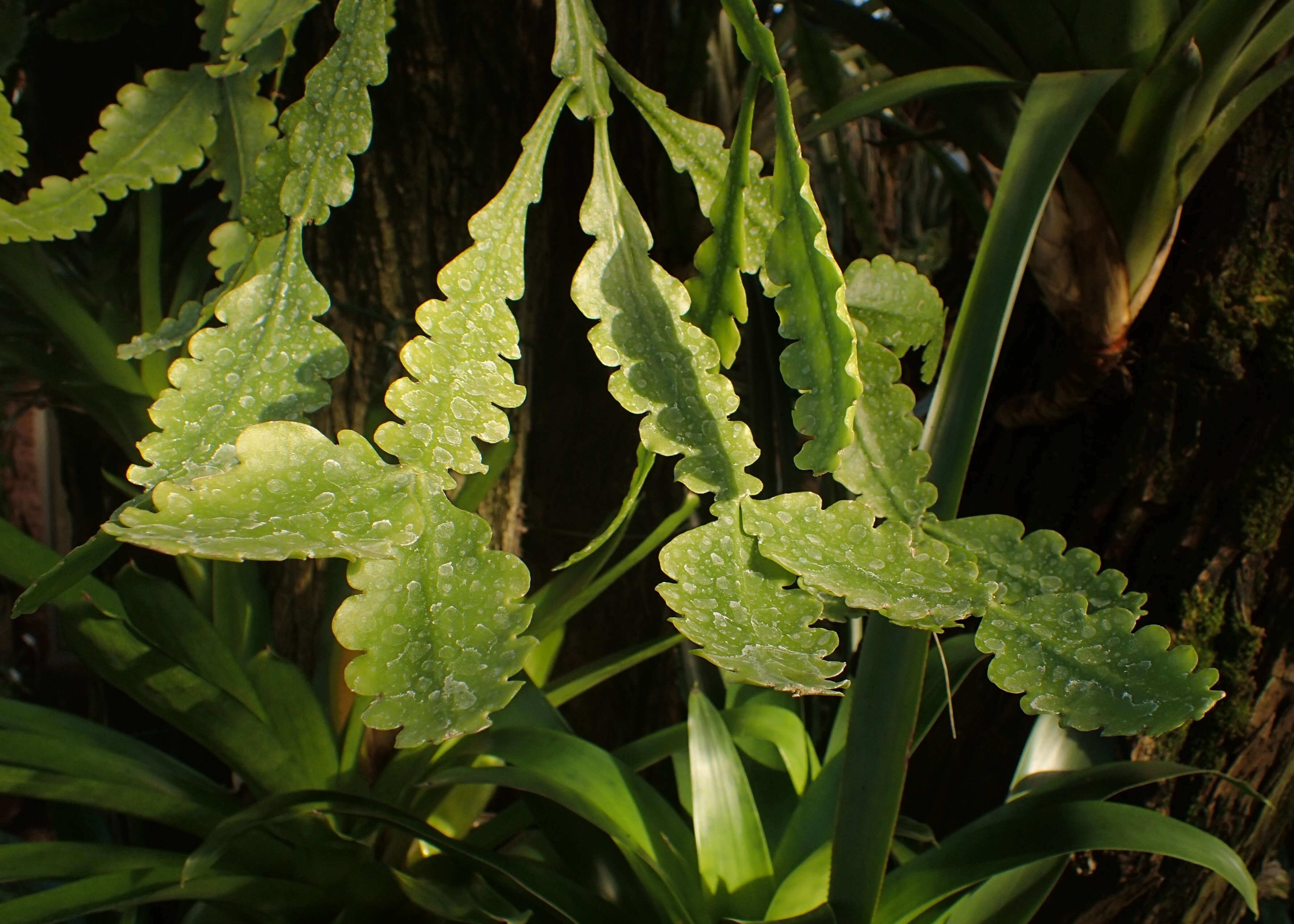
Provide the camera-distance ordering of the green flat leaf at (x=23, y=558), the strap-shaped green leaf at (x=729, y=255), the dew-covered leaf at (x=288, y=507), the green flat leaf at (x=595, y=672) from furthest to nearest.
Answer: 1. the green flat leaf at (x=595, y=672)
2. the green flat leaf at (x=23, y=558)
3. the strap-shaped green leaf at (x=729, y=255)
4. the dew-covered leaf at (x=288, y=507)

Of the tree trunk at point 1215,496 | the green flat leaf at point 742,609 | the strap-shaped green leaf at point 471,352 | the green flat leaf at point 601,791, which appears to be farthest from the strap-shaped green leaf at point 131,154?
the tree trunk at point 1215,496

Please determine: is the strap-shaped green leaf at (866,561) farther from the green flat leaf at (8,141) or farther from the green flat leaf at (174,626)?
the green flat leaf at (174,626)

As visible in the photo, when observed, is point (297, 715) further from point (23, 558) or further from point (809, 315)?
point (809, 315)

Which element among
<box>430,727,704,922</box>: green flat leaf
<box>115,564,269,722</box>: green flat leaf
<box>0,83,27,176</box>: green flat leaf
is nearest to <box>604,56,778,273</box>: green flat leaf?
<box>0,83,27,176</box>: green flat leaf

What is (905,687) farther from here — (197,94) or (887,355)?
(197,94)

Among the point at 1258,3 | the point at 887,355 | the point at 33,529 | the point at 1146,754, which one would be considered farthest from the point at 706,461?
the point at 33,529

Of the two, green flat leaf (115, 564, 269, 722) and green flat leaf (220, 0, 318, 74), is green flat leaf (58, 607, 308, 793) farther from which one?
green flat leaf (220, 0, 318, 74)

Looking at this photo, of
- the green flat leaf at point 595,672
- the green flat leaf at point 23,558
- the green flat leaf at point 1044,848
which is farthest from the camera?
the green flat leaf at point 595,672
